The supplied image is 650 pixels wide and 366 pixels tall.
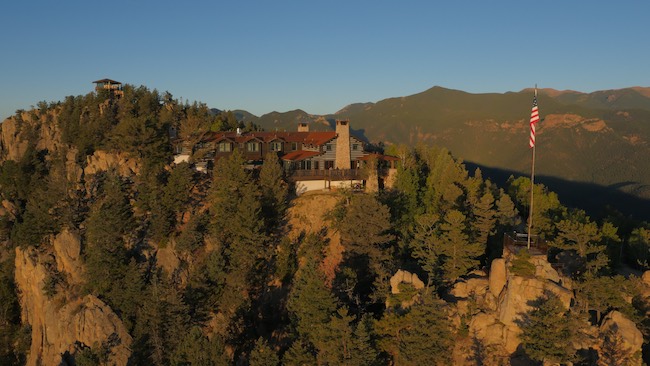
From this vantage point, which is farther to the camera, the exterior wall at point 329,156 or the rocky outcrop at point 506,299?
the exterior wall at point 329,156

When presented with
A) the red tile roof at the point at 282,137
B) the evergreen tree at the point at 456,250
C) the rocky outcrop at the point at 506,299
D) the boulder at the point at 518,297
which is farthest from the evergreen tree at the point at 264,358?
the red tile roof at the point at 282,137

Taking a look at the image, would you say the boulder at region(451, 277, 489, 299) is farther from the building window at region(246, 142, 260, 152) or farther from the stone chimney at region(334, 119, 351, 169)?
the building window at region(246, 142, 260, 152)

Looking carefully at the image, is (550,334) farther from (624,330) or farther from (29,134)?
(29,134)

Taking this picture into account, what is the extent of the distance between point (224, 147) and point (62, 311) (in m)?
29.6

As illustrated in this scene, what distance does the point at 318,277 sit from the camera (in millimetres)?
41406

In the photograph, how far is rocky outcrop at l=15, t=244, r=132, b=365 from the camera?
50375 millimetres

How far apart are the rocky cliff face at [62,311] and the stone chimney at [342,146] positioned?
32.9 m

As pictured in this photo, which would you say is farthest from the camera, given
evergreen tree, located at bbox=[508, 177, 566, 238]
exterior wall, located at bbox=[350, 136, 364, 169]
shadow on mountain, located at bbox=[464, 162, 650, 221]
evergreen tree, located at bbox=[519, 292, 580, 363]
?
shadow on mountain, located at bbox=[464, 162, 650, 221]

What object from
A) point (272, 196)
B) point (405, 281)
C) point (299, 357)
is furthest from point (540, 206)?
point (299, 357)

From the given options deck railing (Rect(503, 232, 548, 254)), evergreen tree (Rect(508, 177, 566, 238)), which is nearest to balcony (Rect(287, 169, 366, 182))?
evergreen tree (Rect(508, 177, 566, 238))

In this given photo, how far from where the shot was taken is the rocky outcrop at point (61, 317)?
50.4 meters

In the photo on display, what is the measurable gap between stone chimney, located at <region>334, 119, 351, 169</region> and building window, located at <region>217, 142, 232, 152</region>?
→ 16.5 metres

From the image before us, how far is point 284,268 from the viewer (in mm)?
52688

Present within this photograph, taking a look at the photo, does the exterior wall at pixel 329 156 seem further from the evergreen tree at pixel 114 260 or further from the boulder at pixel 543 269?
the boulder at pixel 543 269
